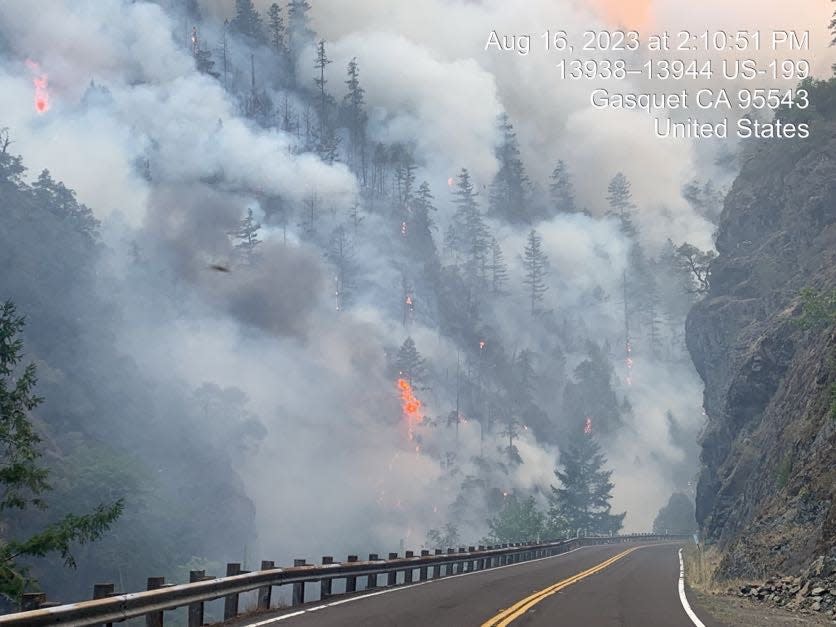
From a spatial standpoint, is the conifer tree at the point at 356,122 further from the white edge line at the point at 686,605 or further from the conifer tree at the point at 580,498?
the white edge line at the point at 686,605

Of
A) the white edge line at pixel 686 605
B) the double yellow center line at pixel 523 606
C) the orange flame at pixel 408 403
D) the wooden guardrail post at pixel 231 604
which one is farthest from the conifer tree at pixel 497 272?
the wooden guardrail post at pixel 231 604

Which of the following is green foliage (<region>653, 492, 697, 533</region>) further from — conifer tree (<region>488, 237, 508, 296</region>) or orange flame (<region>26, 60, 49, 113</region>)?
orange flame (<region>26, 60, 49, 113</region>)

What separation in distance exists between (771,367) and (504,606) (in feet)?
121

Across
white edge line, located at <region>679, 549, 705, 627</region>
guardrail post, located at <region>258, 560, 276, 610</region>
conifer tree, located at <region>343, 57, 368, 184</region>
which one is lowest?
white edge line, located at <region>679, 549, 705, 627</region>

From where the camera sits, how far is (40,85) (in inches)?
7190

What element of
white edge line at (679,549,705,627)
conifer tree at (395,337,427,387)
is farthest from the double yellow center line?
conifer tree at (395,337,427,387)

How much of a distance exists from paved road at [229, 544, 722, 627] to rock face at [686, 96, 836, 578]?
460 centimetres

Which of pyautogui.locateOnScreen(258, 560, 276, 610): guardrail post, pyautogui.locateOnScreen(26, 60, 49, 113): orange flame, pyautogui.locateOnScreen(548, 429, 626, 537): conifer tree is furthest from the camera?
pyautogui.locateOnScreen(26, 60, 49, 113): orange flame

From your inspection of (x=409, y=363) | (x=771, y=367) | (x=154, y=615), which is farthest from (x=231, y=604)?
(x=409, y=363)

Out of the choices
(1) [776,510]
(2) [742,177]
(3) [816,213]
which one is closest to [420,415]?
(2) [742,177]

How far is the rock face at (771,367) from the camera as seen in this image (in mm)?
26938

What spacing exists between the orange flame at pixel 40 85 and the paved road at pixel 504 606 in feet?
581

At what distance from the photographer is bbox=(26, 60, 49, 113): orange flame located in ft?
582

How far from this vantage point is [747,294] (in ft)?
229
